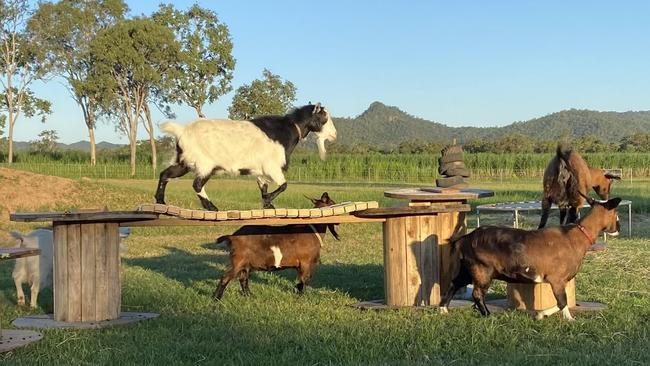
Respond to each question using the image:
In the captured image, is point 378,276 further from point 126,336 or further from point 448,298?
point 126,336

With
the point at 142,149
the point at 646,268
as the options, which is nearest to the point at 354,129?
the point at 142,149

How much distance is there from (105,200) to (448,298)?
15593mm

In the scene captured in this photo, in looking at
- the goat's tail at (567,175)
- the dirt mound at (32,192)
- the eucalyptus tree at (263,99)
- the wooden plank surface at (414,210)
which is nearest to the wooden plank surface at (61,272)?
the wooden plank surface at (414,210)

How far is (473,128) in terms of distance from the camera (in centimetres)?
15075

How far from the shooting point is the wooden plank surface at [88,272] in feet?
24.4

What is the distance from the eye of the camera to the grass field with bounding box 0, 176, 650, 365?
559 centimetres

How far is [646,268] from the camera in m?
10.7

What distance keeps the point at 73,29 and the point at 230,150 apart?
48.3 meters

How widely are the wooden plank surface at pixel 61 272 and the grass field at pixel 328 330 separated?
0.53m

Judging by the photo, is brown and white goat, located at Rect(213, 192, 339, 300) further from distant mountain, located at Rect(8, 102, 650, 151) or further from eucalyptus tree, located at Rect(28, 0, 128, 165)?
distant mountain, located at Rect(8, 102, 650, 151)

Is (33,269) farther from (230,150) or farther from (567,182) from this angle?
(567,182)

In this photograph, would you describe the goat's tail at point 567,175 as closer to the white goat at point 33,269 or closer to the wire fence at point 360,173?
the white goat at point 33,269

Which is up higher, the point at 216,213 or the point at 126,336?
the point at 216,213

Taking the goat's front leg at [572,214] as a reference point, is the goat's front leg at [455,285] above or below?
below
